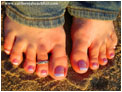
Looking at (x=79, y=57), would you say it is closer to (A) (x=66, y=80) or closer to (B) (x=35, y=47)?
(A) (x=66, y=80)

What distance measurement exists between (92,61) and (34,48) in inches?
14.4

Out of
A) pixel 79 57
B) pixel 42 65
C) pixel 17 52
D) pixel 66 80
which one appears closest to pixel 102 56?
pixel 79 57

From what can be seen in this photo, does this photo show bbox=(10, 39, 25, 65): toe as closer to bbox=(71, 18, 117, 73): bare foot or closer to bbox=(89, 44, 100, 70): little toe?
bbox=(71, 18, 117, 73): bare foot

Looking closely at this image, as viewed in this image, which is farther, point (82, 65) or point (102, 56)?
point (102, 56)

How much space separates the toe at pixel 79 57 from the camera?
3.51ft

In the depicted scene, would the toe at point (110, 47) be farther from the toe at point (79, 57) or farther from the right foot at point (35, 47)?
the right foot at point (35, 47)

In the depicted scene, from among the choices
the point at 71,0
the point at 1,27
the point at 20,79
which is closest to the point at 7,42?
the point at 1,27

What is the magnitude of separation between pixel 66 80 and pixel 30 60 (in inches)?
9.5

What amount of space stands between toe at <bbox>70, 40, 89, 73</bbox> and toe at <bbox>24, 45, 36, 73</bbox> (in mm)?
229

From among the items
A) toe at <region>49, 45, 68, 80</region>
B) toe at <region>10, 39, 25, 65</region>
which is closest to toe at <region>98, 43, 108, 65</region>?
toe at <region>49, 45, 68, 80</region>

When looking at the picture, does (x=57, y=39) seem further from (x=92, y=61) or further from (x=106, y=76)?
(x=106, y=76)

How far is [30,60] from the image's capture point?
3.49 feet

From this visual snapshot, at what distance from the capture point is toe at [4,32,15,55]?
1076mm

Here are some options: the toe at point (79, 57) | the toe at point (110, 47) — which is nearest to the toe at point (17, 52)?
the toe at point (79, 57)
